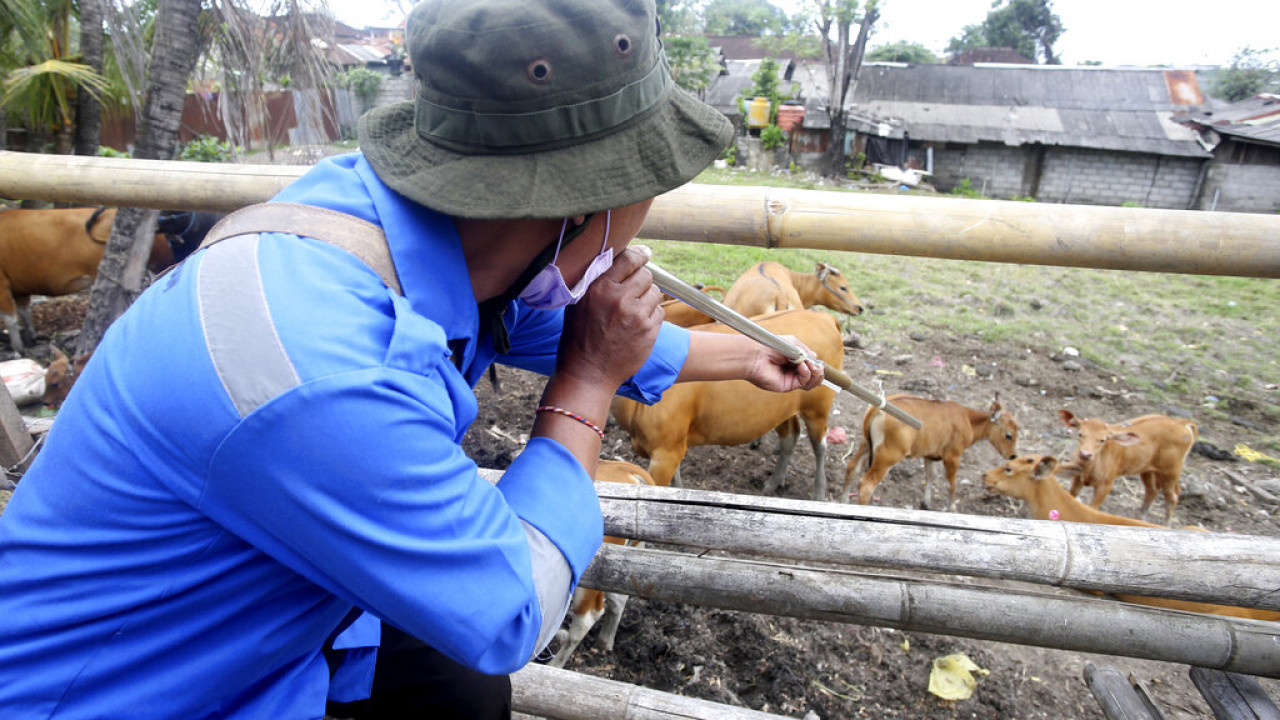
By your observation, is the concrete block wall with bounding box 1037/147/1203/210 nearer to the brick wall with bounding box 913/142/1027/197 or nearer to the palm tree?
the brick wall with bounding box 913/142/1027/197

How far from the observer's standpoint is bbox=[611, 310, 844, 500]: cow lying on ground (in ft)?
14.3

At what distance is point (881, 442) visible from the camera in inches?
183

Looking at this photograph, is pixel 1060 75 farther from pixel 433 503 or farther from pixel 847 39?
pixel 433 503

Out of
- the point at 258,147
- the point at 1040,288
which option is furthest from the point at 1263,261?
the point at 258,147

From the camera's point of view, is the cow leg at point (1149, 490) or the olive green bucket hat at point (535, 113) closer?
the olive green bucket hat at point (535, 113)

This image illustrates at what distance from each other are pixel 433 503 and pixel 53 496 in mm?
579

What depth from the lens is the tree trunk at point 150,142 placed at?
5328mm

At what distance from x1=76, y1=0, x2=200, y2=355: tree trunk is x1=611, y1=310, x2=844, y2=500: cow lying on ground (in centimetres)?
401

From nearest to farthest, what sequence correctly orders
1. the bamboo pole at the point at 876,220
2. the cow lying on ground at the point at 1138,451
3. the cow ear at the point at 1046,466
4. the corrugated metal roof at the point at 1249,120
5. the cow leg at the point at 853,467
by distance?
the bamboo pole at the point at 876,220
the cow ear at the point at 1046,466
the cow lying on ground at the point at 1138,451
the cow leg at the point at 853,467
the corrugated metal roof at the point at 1249,120

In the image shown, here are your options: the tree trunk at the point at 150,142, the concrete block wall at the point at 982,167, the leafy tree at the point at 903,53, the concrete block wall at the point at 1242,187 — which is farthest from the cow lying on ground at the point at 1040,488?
the leafy tree at the point at 903,53

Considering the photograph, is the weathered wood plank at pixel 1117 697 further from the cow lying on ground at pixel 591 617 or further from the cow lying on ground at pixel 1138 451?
the cow lying on ground at pixel 1138 451

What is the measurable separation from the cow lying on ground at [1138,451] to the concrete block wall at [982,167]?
783 inches

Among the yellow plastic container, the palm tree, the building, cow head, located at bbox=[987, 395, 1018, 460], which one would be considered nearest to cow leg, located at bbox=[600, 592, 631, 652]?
cow head, located at bbox=[987, 395, 1018, 460]

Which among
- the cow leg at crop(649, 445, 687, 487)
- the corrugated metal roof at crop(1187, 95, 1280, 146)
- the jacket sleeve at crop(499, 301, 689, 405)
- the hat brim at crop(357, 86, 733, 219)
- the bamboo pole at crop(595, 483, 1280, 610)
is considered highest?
the hat brim at crop(357, 86, 733, 219)
